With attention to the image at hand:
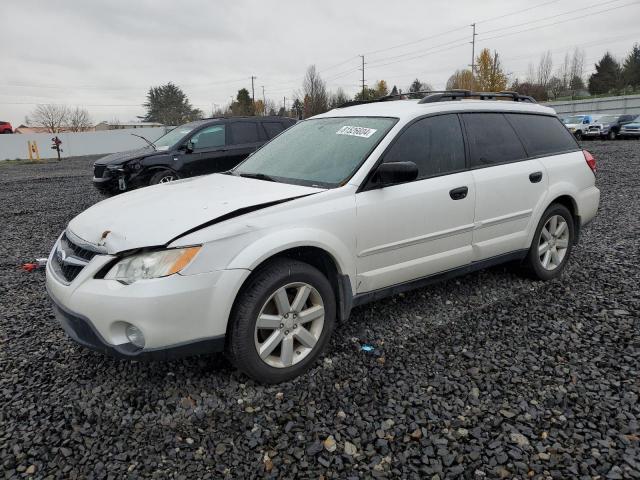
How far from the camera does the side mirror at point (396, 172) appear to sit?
3127 mm

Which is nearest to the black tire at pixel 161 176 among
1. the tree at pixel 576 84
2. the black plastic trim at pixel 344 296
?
the black plastic trim at pixel 344 296

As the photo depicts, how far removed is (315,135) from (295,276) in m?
1.57

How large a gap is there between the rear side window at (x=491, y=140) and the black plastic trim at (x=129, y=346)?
252cm

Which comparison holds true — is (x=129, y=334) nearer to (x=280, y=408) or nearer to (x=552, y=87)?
(x=280, y=408)

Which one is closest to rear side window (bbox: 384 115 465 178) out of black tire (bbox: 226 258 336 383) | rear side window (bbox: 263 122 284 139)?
black tire (bbox: 226 258 336 383)

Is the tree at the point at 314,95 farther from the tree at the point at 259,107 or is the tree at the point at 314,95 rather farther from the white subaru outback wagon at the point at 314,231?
the white subaru outback wagon at the point at 314,231

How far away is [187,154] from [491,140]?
6.69 m

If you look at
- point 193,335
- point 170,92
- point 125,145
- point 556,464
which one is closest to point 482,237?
point 556,464

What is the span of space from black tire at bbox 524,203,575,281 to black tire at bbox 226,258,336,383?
241 cm

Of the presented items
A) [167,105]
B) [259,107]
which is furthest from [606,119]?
[167,105]

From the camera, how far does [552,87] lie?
236 feet

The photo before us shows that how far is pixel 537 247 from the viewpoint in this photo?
4.46 m

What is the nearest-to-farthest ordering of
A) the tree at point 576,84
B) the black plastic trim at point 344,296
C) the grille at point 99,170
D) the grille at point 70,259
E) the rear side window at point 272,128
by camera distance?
the grille at point 70,259, the black plastic trim at point 344,296, the grille at point 99,170, the rear side window at point 272,128, the tree at point 576,84

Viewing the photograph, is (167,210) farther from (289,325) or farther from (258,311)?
(289,325)
